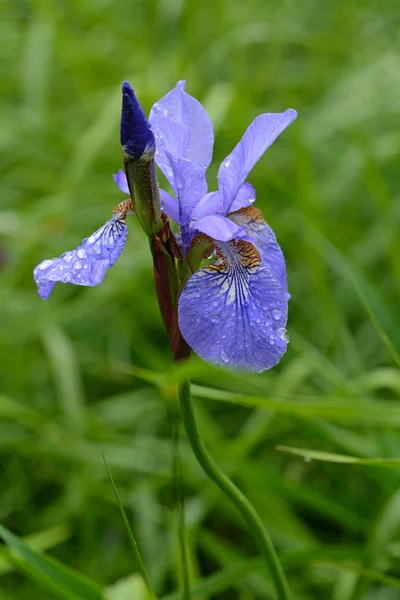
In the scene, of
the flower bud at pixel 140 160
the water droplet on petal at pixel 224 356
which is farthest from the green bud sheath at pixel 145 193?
the water droplet on petal at pixel 224 356

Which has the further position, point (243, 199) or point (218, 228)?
point (243, 199)

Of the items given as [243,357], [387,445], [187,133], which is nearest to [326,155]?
[387,445]

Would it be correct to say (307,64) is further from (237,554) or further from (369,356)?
(237,554)

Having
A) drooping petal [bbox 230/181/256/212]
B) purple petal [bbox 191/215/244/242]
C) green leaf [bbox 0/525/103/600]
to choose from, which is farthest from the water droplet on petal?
green leaf [bbox 0/525/103/600]

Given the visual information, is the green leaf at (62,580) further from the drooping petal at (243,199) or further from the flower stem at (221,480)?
the drooping petal at (243,199)

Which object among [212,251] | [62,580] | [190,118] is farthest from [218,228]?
[62,580]

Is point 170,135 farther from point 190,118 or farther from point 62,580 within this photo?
point 62,580

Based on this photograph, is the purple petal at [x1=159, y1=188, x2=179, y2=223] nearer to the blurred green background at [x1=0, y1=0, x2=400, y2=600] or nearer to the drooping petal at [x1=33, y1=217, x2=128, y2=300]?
the drooping petal at [x1=33, y1=217, x2=128, y2=300]
